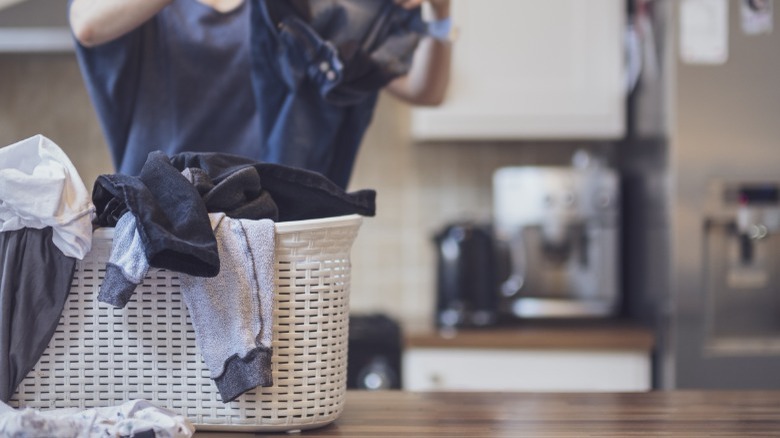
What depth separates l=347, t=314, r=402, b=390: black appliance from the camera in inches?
87.7

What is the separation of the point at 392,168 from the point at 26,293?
6.22 feet

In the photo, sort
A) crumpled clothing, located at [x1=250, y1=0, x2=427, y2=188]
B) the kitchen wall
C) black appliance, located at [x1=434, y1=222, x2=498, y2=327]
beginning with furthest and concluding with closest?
the kitchen wall
black appliance, located at [x1=434, y1=222, x2=498, y2=327]
crumpled clothing, located at [x1=250, y1=0, x2=427, y2=188]

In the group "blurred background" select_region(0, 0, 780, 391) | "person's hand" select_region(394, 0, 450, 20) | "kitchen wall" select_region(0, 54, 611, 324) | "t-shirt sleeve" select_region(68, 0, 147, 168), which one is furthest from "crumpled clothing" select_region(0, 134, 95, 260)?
"kitchen wall" select_region(0, 54, 611, 324)

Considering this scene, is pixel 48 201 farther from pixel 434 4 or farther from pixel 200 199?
pixel 434 4

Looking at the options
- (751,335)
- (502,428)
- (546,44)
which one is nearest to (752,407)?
(502,428)

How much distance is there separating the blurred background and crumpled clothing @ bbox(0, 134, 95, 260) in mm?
1261

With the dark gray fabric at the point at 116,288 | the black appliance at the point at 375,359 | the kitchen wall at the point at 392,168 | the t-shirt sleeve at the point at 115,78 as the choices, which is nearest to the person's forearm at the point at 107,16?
the t-shirt sleeve at the point at 115,78

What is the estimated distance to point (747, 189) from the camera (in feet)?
7.34

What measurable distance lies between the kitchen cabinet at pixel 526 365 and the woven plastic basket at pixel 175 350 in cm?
136

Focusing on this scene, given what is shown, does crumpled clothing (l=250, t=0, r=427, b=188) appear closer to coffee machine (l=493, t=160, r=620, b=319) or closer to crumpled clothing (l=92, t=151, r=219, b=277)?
crumpled clothing (l=92, t=151, r=219, b=277)

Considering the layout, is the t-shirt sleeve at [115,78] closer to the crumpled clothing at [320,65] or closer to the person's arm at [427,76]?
the crumpled clothing at [320,65]

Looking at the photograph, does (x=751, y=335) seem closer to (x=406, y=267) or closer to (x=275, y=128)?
(x=406, y=267)

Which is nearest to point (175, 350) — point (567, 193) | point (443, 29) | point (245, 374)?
point (245, 374)

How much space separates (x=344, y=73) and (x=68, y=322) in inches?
21.4
